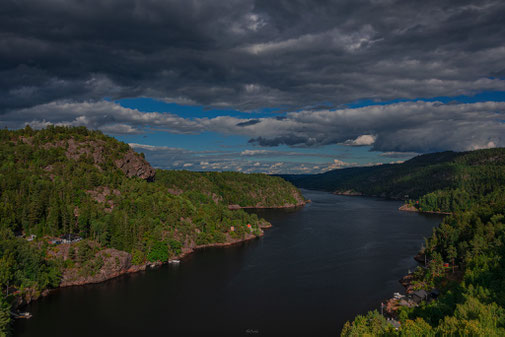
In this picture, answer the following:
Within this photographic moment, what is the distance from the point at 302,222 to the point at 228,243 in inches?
2532

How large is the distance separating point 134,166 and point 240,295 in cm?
9032

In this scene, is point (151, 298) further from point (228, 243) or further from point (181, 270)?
point (228, 243)

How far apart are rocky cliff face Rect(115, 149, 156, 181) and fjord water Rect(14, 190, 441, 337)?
52676 millimetres

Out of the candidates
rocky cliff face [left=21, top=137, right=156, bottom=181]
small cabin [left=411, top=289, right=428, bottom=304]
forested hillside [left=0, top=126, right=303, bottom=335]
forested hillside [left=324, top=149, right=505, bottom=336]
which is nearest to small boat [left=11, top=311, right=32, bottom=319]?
forested hillside [left=0, top=126, right=303, bottom=335]

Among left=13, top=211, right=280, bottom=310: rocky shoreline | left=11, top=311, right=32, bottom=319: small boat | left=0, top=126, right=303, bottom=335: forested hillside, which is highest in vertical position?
left=0, top=126, right=303, bottom=335: forested hillside

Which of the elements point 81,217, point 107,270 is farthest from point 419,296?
point 81,217

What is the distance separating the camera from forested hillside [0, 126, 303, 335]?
3019 inches

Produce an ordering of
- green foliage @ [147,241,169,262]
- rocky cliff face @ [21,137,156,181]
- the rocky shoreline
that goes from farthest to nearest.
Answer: rocky cliff face @ [21,137,156,181] → green foliage @ [147,241,169,262] → the rocky shoreline

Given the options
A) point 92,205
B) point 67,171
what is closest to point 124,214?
point 92,205

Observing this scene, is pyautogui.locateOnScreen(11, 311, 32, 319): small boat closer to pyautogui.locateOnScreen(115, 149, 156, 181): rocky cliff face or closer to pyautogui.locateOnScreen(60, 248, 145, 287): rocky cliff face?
pyautogui.locateOnScreen(60, 248, 145, 287): rocky cliff face

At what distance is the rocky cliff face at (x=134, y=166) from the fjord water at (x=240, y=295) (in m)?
52.7

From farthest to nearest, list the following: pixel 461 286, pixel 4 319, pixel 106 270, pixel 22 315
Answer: pixel 106 270
pixel 22 315
pixel 461 286
pixel 4 319

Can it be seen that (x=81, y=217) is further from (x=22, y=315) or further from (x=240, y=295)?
(x=240, y=295)

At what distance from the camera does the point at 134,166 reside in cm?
14612
